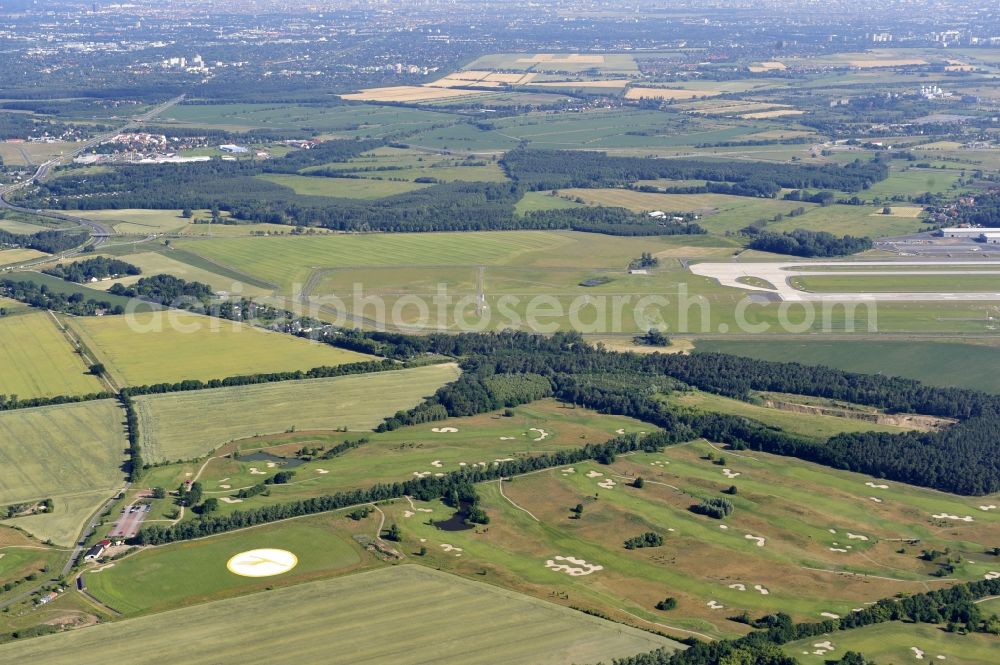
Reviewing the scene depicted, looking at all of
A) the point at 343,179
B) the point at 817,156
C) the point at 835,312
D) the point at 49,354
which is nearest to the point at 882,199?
the point at 817,156

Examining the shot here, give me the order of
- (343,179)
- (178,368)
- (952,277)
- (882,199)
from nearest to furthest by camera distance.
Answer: (178,368) < (952,277) < (882,199) < (343,179)

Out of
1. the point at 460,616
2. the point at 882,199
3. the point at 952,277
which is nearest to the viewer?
the point at 460,616

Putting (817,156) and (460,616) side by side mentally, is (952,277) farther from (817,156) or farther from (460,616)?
(460,616)

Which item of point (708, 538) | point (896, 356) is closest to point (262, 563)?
point (708, 538)

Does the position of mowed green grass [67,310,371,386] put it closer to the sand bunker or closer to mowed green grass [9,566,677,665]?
the sand bunker

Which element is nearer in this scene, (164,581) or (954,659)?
(954,659)

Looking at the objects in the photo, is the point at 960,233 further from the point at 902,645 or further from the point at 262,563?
the point at 262,563
